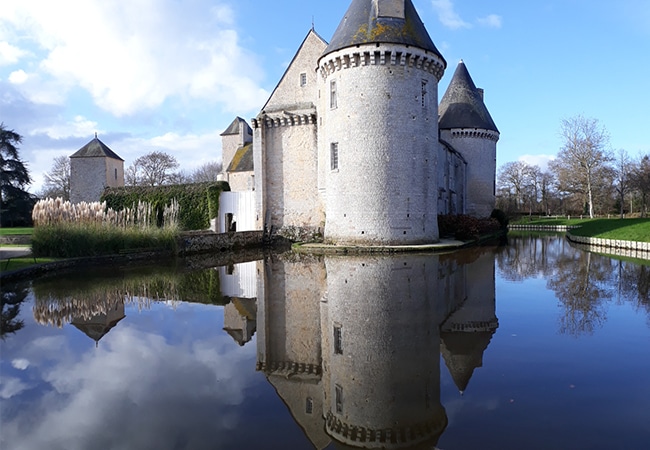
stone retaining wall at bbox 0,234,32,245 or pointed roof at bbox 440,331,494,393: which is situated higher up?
stone retaining wall at bbox 0,234,32,245

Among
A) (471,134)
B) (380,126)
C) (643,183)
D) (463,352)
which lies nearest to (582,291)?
(463,352)

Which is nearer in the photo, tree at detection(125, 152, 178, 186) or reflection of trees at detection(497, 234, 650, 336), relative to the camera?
reflection of trees at detection(497, 234, 650, 336)

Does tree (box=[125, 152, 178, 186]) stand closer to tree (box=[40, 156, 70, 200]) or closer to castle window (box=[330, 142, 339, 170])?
tree (box=[40, 156, 70, 200])

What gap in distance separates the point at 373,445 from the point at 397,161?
1509 centimetres

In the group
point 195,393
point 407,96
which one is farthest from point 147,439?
point 407,96

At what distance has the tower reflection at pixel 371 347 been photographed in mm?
3738

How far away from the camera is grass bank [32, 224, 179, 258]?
13.7 metres

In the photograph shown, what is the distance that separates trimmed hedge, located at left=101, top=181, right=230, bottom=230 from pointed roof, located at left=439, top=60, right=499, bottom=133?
57.8ft

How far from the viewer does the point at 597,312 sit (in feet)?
24.9

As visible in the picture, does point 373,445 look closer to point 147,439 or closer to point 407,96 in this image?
point 147,439

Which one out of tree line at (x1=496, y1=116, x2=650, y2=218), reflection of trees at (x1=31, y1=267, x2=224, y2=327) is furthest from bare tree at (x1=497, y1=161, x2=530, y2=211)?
reflection of trees at (x1=31, y1=267, x2=224, y2=327)

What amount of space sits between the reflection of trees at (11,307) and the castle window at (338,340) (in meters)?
4.87

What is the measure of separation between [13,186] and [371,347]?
3754 cm

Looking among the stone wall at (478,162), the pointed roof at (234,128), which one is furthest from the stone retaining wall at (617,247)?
the pointed roof at (234,128)
